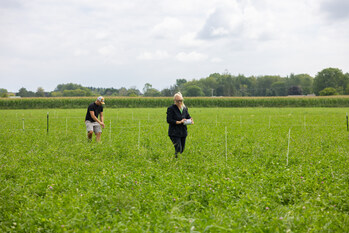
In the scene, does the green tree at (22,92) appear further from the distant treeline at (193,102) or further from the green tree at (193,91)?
the distant treeline at (193,102)

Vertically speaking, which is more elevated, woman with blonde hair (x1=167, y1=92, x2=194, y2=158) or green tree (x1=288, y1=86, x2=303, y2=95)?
green tree (x1=288, y1=86, x2=303, y2=95)

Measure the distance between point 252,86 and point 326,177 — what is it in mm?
146998

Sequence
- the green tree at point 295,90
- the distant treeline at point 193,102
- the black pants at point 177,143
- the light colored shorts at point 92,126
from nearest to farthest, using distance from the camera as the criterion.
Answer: the black pants at point 177,143, the light colored shorts at point 92,126, the distant treeline at point 193,102, the green tree at point 295,90

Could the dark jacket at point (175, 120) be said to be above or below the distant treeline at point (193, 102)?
below

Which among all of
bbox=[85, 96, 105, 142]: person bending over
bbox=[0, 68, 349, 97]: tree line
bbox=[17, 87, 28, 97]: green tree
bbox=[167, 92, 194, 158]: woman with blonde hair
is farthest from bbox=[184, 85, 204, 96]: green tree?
bbox=[167, 92, 194, 158]: woman with blonde hair

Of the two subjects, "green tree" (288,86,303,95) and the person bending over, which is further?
"green tree" (288,86,303,95)

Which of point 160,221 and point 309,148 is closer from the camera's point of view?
point 160,221

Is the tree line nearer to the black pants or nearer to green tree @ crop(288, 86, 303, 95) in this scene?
green tree @ crop(288, 86, 303, 95)

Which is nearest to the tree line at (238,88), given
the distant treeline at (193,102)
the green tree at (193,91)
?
the green tree at (193,91)

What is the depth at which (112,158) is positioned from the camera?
10.3 m

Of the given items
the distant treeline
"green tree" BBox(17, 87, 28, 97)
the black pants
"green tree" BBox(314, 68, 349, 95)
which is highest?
"green tree" BBox(314, 68, 349, 95)

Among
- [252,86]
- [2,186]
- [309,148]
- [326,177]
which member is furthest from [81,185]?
[252,86]

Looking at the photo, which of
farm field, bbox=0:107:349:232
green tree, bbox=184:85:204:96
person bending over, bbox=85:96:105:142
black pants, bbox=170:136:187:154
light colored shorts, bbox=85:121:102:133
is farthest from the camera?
green tree, bbox=184:85:204:96

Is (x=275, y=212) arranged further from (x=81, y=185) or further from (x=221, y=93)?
(x=221, y=93)
